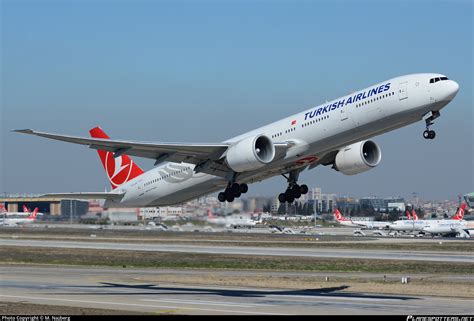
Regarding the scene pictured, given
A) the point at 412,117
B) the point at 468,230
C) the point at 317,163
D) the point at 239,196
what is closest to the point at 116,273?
the point at 239,196

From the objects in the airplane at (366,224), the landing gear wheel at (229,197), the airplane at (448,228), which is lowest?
the airplane at (448,228)

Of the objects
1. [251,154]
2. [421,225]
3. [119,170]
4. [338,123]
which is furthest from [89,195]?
[421,225]

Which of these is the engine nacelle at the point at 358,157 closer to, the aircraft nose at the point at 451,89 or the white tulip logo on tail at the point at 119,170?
the aircraft nose at the point at 451,89

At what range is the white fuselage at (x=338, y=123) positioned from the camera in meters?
39.2

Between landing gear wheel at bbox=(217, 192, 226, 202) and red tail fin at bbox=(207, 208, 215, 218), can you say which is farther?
landing gear wheel at bbox=(217, 192, 226, 202)

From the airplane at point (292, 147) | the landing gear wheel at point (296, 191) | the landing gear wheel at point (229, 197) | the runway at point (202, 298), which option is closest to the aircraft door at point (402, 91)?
the airplane at point (292, 147)

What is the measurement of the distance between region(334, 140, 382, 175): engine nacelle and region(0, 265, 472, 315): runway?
8805 mm

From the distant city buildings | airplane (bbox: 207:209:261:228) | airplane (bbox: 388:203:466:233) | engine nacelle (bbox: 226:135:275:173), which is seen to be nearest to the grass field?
the distant city buildings

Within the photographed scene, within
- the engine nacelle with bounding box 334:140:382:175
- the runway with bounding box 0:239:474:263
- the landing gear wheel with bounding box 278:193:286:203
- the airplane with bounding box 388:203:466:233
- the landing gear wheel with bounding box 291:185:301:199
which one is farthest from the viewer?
the airplane with bounding box 388:203:466:233

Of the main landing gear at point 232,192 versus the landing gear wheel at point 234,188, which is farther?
the landing gear wheel at point 234,188

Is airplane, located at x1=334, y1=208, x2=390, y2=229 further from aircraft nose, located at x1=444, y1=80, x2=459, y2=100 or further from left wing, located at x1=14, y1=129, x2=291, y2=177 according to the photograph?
aircraft nose, located at x1=444, y1=80, x2=459, y2=100

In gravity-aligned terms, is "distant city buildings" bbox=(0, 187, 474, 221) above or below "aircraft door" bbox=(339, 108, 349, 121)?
below

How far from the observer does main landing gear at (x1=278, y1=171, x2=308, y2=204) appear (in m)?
48.2

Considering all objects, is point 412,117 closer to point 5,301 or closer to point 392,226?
point 5,301
